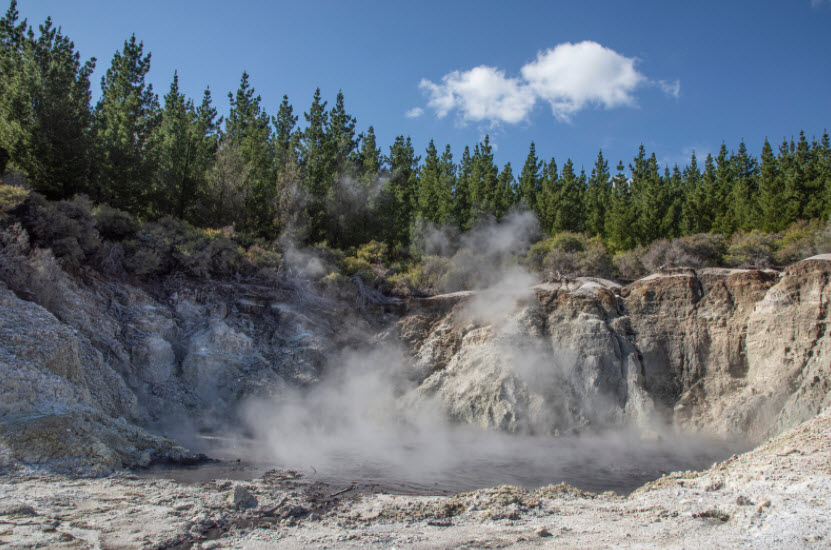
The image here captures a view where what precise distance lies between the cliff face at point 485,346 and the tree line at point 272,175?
686cm

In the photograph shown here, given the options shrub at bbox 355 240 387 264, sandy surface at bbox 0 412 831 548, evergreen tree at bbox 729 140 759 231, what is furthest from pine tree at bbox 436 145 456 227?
sandy surface at bbox 0 412 831 548

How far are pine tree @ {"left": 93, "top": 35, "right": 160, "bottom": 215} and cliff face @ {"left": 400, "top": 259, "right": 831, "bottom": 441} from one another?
489 inches

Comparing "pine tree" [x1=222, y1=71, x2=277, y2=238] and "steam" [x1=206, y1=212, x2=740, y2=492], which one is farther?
"pine tree" [x1=222, y1=71, x2=277, y2=238]

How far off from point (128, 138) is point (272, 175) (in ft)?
22.6

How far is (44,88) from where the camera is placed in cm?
1786

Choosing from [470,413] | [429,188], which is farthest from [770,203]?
[470,413]

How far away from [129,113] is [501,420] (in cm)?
1898

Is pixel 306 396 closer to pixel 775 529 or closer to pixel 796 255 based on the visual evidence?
pixel 775 529

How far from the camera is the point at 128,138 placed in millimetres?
20672

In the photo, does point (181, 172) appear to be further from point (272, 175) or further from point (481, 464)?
point (481, 464)

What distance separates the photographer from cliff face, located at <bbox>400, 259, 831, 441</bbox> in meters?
13.0

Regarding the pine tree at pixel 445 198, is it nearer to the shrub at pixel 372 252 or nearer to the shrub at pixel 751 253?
the shrub at pixel 372 252

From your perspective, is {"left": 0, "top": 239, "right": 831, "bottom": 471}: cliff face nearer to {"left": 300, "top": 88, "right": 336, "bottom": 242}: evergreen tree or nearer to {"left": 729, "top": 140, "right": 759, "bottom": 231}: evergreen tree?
{"left": 300, "top": 88, "right": 336, "bottom": 242}: evergreen tree

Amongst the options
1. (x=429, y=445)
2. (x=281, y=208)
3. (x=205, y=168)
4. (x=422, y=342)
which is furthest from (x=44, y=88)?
(x=429, y=445)
